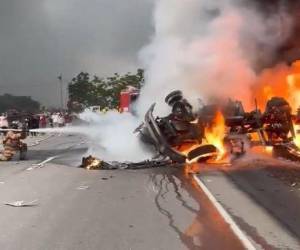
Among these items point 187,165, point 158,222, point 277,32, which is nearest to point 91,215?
point 158,222

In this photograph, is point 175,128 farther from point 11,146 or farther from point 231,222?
point 231,222

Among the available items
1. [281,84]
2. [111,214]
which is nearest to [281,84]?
[281,84]

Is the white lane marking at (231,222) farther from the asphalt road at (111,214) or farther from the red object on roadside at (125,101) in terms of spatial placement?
the red object on roadside at (125,101)

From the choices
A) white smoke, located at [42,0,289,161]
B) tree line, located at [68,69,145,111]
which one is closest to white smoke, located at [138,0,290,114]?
white smoke, located at [42,0,289,161]

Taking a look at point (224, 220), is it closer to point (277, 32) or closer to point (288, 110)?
point (288, 110)

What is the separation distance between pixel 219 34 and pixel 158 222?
1058 centimetres

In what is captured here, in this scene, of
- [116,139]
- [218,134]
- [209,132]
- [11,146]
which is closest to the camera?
[209,132]

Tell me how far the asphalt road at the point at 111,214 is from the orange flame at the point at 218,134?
237 cm

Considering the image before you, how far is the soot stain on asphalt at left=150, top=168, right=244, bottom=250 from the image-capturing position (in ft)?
23.0

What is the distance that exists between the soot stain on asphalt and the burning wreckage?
11.0 ft

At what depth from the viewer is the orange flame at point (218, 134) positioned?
1680 cm

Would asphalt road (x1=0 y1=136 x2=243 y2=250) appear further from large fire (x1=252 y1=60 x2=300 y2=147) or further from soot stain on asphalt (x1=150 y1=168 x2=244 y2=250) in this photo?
large fire (x1=252 y1=60 x2=300 y2=147)

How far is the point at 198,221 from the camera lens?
27.3 ft

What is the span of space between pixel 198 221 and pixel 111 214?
1434 millimetres
